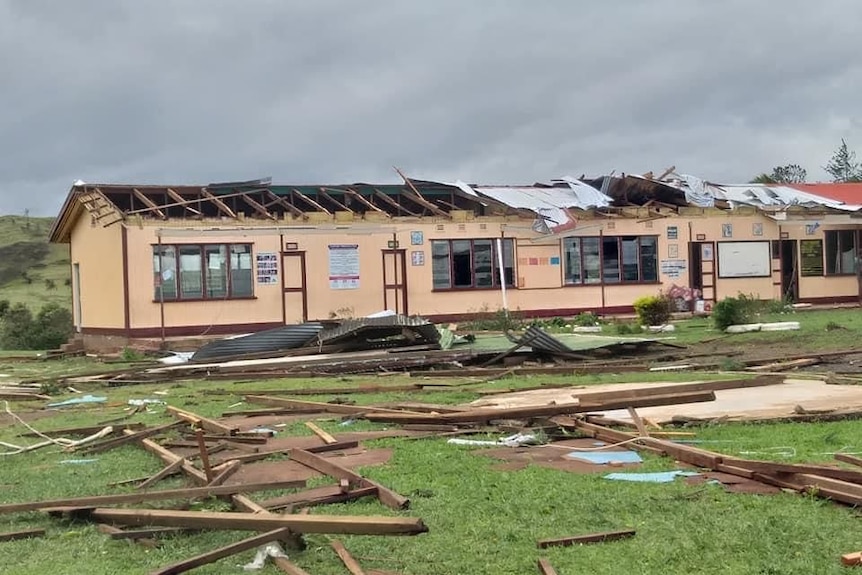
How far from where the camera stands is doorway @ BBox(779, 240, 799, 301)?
30.5 meters

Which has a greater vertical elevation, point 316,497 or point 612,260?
point 612,260

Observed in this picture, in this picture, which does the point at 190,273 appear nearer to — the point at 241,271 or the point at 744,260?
the point at 241,271

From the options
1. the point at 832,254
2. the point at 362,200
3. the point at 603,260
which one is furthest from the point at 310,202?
the point at 832,254

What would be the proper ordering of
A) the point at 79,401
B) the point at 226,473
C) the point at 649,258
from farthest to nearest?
1. the point at 649,258
2. the point at 79,401
3. the point at 226,473

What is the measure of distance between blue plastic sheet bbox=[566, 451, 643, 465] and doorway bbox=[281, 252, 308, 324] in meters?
19.2

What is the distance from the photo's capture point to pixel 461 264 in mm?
27859

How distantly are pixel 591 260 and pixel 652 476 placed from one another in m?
22.8

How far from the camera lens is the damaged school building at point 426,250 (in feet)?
82.5

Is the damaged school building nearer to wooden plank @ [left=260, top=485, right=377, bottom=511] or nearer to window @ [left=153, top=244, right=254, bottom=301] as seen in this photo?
window @ [left=153, top=244, right=254, bottom=301]

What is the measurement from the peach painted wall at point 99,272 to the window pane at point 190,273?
5.36 ft

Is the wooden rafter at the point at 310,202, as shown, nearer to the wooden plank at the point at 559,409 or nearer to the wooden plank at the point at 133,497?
the wooden plank at the point at 559,409

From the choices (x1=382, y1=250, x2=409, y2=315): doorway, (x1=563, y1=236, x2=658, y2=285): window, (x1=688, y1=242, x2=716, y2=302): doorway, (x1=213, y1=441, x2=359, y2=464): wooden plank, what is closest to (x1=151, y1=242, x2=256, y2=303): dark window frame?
(x1=382, y1=250, x2=409, y2=315): doorway

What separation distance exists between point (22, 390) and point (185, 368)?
3040 mm

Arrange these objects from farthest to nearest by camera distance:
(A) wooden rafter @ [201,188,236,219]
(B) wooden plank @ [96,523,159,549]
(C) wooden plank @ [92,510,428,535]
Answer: (A) wooden rafter @ [201,188,236,219], (B) wooden plank @ [96,523,159,549], (C) wooden plank @ [92,510,428,535]
